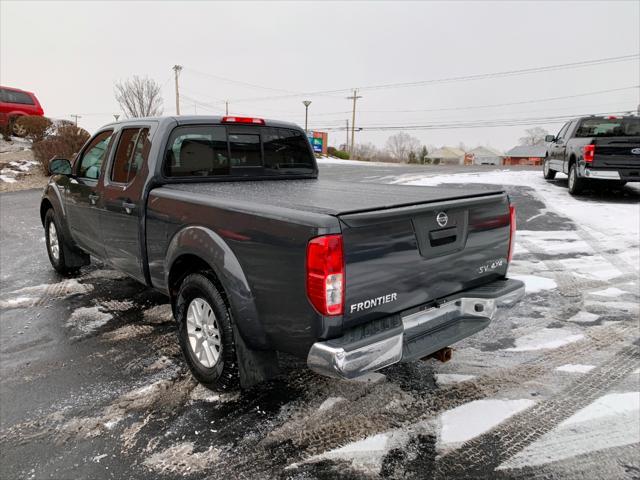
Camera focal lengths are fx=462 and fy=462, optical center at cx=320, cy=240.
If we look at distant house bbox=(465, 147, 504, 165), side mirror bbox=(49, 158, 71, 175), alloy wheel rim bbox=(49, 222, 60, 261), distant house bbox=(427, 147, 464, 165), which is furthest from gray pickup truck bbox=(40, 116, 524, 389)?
distant house bbox=(427, 147, 464, 165)

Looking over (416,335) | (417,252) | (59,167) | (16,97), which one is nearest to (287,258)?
(417,252)

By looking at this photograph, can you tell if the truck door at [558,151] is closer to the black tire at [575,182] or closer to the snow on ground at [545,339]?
the black tire at [575,182]

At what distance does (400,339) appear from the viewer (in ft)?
8.14

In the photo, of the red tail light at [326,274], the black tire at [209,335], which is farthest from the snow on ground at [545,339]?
the black tire at [209,335]

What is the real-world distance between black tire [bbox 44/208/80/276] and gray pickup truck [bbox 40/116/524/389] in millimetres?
1762

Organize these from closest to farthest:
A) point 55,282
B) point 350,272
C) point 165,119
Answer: point 350,272
point 165,119
point 55,282

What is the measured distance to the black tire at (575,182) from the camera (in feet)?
37.9

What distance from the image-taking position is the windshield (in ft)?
37.6

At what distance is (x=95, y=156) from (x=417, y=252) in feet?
12.6

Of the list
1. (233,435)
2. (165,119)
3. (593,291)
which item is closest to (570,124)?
(593,291)

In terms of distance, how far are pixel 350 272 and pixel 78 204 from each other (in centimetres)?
392

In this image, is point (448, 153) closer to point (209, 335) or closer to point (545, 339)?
point (545, 339)

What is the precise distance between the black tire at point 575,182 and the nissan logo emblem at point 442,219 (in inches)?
410

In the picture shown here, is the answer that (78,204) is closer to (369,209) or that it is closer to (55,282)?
(55,282)
